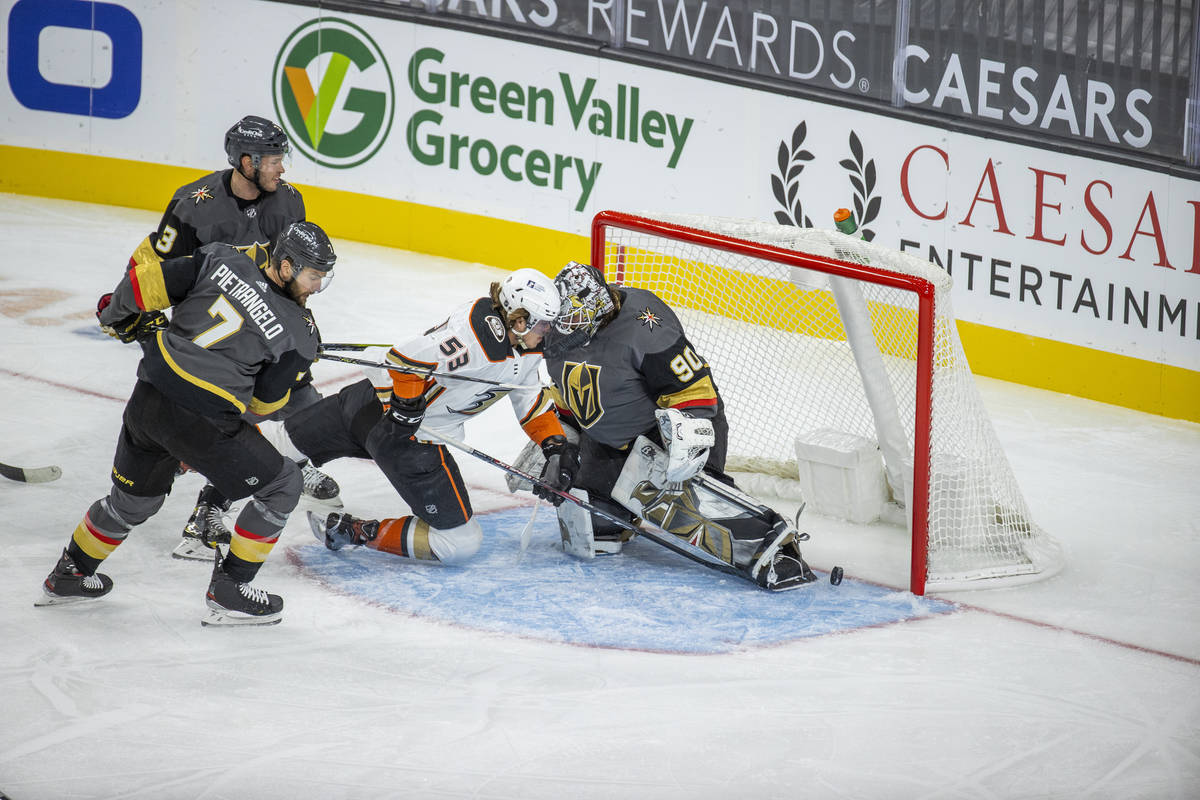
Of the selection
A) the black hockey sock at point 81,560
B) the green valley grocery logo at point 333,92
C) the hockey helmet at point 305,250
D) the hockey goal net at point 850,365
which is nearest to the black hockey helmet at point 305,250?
the hockey helmet at point 305,250

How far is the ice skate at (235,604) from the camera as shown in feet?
14.2

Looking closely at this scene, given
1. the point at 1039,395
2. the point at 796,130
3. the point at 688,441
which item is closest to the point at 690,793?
the point at 688,441

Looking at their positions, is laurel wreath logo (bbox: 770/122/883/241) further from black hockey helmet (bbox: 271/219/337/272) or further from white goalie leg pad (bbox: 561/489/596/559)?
black hockey helmet (bbox: 271/219/337/272)

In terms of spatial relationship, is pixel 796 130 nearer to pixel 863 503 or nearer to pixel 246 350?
pixel 863 503

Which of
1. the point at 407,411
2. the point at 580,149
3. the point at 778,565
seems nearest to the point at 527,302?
the point at 407,411

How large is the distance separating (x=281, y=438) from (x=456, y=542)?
27.3 inches

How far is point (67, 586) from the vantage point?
4.38 meters

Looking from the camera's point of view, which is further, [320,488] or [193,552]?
[320,488]

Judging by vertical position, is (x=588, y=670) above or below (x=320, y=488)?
below

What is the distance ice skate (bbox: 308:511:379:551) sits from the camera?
4.86 meters

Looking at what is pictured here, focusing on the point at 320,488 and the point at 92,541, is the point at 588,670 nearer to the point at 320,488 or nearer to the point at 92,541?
the point at 92,541

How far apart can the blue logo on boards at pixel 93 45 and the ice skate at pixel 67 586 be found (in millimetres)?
5342

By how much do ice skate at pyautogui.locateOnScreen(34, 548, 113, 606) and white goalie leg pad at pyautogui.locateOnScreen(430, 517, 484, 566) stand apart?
3.21ft

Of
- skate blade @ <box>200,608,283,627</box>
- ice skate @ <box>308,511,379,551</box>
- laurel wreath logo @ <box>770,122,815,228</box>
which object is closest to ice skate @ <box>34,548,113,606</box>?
skate blade @ <box>200,608,283,627</box>
